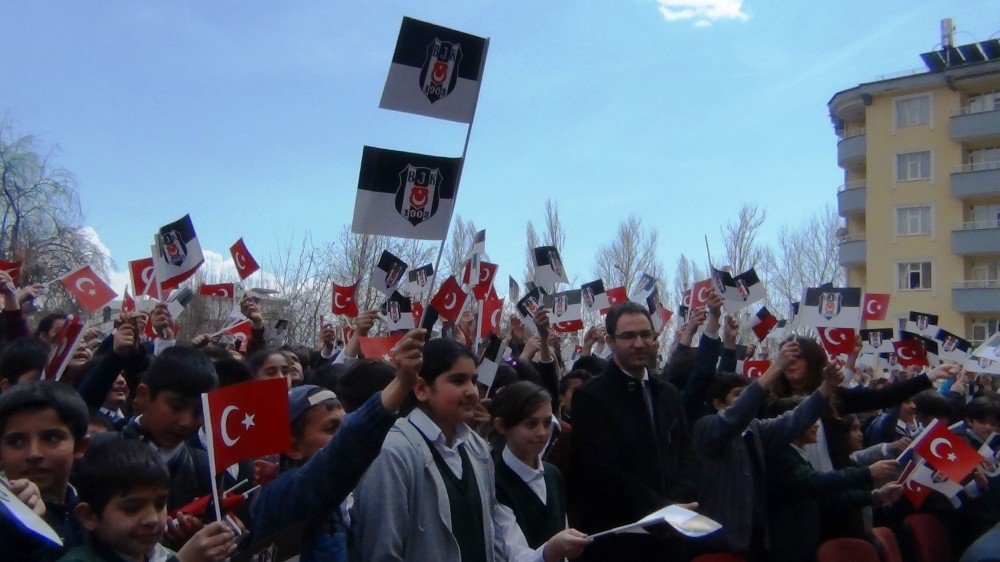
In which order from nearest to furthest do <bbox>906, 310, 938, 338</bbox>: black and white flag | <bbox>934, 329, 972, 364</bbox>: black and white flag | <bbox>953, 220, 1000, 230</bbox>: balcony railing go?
1. <bbox>934, 329, 972, 364</bbox>: black and white flag
2. <bbox>906, 310, 938, 338</bbox>: black and white flag
3. <bbox>953, 220, 1000, 230</bbox>: balcony railing

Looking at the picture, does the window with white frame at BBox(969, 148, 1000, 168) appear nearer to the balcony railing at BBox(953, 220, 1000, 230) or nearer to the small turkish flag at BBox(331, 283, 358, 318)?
the balcony railing at BBox(953, 220, 1000, 230)

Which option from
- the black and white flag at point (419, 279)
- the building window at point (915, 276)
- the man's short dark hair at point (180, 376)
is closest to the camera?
the man's short dark hair at point (180, 376)

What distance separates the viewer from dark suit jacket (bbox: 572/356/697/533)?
16.3 ft

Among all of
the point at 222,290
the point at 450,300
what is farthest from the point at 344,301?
the point at 450,300

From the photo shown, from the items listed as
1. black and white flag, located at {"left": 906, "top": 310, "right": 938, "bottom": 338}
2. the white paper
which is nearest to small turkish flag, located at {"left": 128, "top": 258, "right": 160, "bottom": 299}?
the white paper

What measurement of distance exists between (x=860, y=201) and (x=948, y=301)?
6.27 meters

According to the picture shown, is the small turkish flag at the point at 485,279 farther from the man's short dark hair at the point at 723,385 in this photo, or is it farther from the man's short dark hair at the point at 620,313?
the man's short dark hair at the point at 620,313

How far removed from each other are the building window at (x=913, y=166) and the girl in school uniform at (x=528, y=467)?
4247 cm

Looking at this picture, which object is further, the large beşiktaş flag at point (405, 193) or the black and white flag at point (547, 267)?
the black and white flag at point (547, 267)

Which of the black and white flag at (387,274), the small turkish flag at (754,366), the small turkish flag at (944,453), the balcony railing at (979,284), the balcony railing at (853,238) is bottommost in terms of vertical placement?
the small turkish flag at (944,453)

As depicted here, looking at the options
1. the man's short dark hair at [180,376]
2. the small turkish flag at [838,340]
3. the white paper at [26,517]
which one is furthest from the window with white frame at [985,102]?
the white paper at [26,517]

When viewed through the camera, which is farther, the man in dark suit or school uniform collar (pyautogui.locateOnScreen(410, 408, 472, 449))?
the man in dark suit

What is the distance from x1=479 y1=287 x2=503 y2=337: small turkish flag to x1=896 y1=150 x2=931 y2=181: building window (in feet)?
124

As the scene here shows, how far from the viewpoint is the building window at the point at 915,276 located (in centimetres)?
4206
